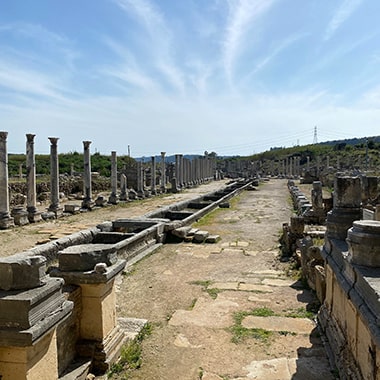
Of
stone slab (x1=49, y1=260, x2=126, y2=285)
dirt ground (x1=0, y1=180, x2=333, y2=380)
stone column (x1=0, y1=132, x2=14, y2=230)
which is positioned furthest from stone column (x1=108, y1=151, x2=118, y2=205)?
stone slab (x1=49, y1=260, x2=126, y2=285)

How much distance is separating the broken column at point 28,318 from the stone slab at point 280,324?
2835 mm

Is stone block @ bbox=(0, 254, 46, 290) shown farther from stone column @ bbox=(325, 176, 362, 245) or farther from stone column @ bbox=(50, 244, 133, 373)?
stone column @ bbox=(325, 176, 362, 245)

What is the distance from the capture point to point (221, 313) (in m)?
5.90

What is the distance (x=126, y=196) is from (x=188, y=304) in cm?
2008

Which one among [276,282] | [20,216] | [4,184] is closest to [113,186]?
[20,216]

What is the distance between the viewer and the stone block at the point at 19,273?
133 inches

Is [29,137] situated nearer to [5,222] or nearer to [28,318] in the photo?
[5,222]

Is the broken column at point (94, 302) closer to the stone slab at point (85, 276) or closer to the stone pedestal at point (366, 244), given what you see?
the stone slab at point (85, 276)

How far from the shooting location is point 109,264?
15.8 feet

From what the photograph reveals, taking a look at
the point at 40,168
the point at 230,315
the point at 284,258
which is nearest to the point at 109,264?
the point at 230,315

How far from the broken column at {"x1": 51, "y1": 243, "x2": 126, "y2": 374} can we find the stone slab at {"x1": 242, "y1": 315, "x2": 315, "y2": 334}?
1.92 metres

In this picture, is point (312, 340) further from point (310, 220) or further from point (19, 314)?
point (310, 220)

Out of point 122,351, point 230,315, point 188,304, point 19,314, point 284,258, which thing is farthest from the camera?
point 284,258

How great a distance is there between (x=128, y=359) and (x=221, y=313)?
1832mm
